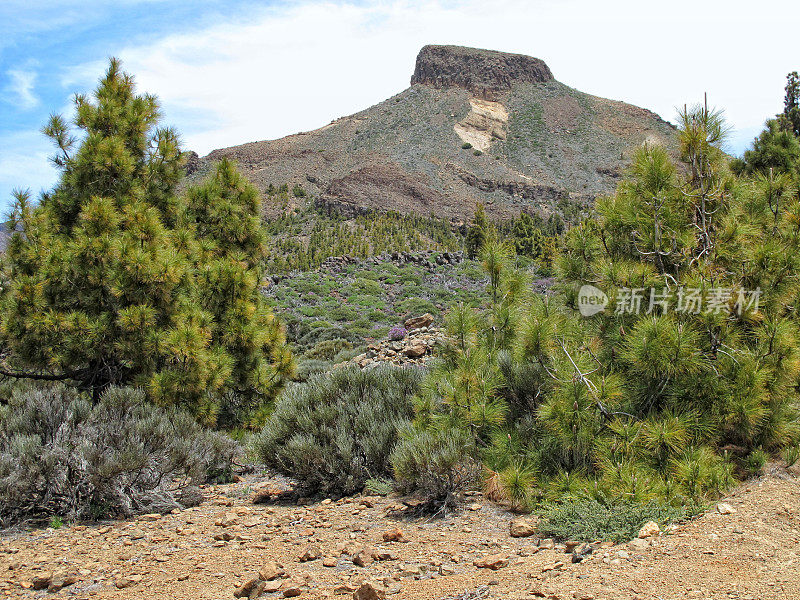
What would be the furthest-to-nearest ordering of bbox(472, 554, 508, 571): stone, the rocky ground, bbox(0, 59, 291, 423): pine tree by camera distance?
bbox(0, 59, 291, 423): pine tree → bbox(472, 554, 508, 571): stone → the rocky ground

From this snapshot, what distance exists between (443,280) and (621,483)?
81.2 feet

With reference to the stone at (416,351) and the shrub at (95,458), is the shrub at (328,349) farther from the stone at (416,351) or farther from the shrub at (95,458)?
the shrub at (95,458)

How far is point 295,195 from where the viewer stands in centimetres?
6259

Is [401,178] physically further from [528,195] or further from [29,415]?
[29,415]

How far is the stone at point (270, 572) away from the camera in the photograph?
2.92 m

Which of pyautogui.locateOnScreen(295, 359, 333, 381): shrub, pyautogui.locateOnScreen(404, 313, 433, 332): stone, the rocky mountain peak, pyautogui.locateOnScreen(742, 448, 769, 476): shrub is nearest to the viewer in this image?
pyautogui.locateOnScreen(742, 448, 769, 476): shrub

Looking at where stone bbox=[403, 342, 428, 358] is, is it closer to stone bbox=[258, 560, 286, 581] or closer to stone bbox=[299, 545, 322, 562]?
stone bbox=[299, 545, 322, 562]

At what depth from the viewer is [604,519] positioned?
3.10 meters

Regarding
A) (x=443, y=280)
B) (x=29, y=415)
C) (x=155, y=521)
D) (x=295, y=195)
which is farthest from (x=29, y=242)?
(x=295, y=195)

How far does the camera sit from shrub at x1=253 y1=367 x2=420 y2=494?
4.53m

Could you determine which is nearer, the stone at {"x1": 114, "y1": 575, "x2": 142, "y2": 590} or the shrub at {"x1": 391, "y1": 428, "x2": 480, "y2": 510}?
the stone at {"x1": 114, "y1": 575, "x2": 142, "y2": 590}

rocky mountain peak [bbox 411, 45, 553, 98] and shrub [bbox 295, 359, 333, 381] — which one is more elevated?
rocky mountain peak [bbox 411, 45, 553, 98]

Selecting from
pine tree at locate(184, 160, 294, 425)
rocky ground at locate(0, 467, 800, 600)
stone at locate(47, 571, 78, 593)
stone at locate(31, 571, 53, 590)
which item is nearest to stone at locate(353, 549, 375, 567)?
rocky ground at locate(0, 467, 800, 600)

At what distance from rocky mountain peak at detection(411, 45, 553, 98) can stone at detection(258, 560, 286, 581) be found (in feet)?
312
